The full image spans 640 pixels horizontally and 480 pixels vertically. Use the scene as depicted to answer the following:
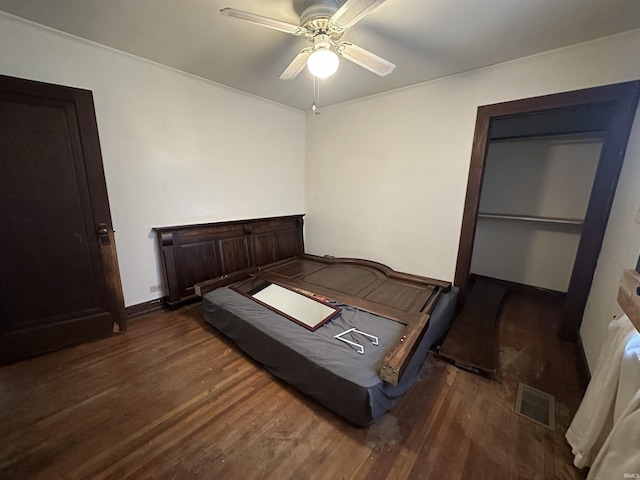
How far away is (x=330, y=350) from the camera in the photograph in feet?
5.45

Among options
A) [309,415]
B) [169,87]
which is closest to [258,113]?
[169,87]

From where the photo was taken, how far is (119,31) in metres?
1.89

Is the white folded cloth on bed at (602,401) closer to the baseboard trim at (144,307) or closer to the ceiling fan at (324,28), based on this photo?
the ceiling fan at (324,28)

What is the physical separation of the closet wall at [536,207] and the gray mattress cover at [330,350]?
6.14 feet

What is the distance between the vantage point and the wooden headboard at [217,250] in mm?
2688

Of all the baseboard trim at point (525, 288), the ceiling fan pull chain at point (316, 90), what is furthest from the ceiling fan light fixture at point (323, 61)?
the baseboard trim at point (525, 288)

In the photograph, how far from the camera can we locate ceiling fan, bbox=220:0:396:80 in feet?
4.26

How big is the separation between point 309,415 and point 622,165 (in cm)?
303

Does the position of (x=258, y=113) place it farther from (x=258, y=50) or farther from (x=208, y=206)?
(x=208, y=206)

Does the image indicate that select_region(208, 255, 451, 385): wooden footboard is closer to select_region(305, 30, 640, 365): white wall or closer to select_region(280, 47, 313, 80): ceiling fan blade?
select_region(305, 30, 640, 365): white wall

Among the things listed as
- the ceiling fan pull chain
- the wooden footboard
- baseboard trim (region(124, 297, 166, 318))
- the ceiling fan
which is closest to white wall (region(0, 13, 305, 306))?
baseboard trim (region(124, 297, 166, 318))

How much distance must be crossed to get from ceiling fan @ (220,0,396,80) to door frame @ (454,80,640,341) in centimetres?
135

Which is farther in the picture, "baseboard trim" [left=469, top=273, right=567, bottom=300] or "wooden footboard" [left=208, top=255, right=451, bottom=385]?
"baseboard trim" [left=469, top=273, right=567, bottom=300]

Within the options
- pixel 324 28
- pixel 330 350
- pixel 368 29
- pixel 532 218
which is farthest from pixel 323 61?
pixel 532 218
